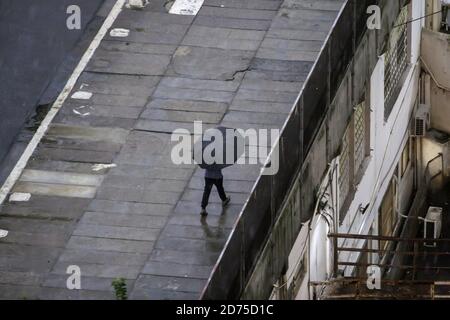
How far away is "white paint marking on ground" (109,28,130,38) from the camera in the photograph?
48.7 m

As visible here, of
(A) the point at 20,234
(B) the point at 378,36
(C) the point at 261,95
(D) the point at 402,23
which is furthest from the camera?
(D) the point at 402,23

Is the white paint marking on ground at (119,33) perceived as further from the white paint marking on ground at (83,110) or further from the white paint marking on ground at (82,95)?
the white paint marking on ground at (83,110)

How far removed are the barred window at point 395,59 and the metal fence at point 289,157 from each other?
4.93m

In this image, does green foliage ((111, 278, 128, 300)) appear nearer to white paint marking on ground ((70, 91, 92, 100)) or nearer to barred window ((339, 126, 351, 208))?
white paint marking on ground ((70, 91, 92, 100))

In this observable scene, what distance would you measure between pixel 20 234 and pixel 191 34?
26.8 ft

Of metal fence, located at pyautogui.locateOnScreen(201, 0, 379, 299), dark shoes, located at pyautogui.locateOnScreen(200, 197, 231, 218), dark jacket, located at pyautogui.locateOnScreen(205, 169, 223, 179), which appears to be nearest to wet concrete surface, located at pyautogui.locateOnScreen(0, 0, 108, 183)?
dark shoes, located at pyautogui.locateOnScreen(200, 197, 231, 218)

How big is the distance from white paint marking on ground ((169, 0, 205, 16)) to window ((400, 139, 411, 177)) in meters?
10.7

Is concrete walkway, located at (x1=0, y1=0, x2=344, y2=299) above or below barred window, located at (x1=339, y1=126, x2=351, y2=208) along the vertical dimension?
above

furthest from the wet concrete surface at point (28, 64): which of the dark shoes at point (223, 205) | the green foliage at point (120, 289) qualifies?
the green foliage at point (120, 289)

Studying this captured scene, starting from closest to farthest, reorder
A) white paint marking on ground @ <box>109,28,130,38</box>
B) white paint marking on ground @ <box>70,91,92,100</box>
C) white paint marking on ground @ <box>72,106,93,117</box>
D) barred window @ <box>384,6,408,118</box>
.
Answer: white paint marking on ground @ <box>72,106,93,117</box> < white paint marking on ground @ <box>70,91,92,100</box> < white paint marking on ground @ <box>109,28,130,38</box> < barred window @ <box>384,6,408,118</box>

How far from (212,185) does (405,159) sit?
17610 mm

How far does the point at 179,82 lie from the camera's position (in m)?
47.2
